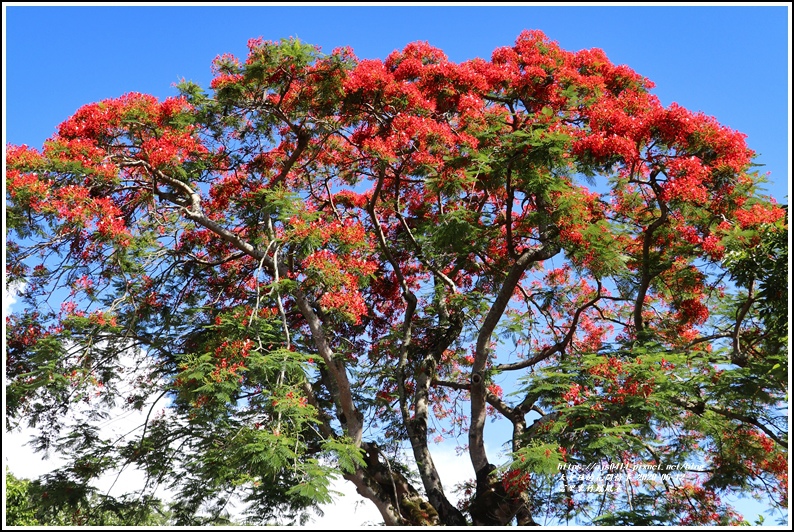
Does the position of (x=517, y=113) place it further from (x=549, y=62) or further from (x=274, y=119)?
(x=274, y=119)

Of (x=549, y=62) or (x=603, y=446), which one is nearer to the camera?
(x=603, y=446)

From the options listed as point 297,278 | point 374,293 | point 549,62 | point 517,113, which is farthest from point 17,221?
point 549,62

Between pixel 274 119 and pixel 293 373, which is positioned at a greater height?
pixel 274 119

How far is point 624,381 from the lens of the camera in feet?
28.8

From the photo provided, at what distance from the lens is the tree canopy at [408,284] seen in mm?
8883

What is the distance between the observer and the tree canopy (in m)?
8.88

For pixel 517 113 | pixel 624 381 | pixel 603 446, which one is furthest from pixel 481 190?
pixel 603 446

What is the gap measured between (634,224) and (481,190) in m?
2.38

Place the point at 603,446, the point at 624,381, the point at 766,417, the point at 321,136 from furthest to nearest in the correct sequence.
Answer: the point at 321,136
the point at 766,417
the point at 624,381
the point at 603,446

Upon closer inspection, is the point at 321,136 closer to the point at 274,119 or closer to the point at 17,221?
the point at 274,119

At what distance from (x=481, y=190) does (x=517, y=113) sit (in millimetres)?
1354

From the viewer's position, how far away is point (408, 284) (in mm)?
13086

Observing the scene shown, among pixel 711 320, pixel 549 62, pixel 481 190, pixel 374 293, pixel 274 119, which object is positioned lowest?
pixel 711 320

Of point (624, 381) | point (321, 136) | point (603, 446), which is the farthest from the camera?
point (321, 136)
